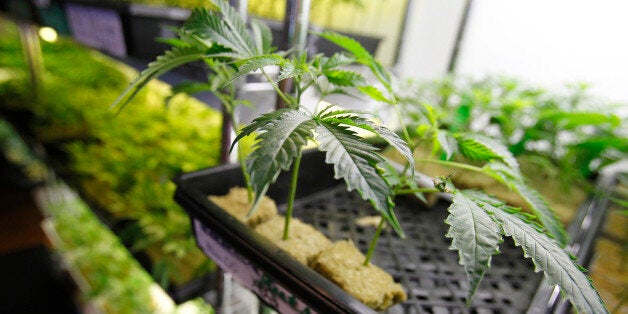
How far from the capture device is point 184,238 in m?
0.96

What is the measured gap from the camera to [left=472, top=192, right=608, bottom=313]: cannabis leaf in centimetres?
29

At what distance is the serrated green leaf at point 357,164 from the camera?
0.97 feet

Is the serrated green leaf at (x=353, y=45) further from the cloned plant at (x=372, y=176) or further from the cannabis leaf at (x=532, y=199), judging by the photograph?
the cannabis leaf at (x=532, y=199)

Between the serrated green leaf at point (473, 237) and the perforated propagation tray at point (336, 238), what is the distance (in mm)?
145

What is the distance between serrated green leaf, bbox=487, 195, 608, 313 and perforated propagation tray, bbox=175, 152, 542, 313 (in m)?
0.18

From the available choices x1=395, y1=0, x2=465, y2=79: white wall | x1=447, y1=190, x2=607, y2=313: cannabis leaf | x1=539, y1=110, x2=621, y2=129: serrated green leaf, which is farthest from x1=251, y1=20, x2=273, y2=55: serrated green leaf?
x1=395, y1=0, x2=465, y2=79: white wall

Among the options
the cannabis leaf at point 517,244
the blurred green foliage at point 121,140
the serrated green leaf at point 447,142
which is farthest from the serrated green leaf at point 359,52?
the blurred green foliage at point 121,140

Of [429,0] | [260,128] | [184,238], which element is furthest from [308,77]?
[429,0]

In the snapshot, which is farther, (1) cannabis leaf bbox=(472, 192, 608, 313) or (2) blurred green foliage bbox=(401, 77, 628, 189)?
(2) blurred green foliage bbox=(401, 77, 628, 189)

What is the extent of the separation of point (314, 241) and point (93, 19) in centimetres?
99

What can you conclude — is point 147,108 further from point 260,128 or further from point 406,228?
point 260,128

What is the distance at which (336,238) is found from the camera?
0.72 metres

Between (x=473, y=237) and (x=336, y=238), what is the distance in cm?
45

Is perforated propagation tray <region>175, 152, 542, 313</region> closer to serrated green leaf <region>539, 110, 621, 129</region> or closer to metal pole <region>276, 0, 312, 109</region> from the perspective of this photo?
metal pole <region>276, 0, 312, 109</region>
